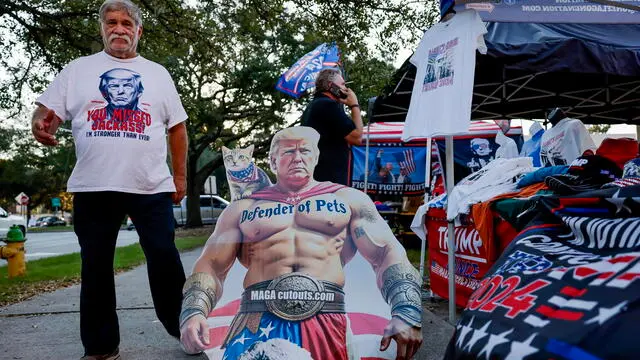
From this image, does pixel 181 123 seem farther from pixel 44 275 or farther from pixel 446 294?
pixel 44 275

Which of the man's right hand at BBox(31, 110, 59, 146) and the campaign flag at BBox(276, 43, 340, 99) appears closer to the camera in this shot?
the man's right hand at BBox(31, 110, 59, 146)

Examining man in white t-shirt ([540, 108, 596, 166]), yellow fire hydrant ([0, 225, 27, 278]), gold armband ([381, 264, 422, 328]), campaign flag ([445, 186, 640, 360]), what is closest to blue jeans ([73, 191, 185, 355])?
gold armband ([381, 264, 422, 328])

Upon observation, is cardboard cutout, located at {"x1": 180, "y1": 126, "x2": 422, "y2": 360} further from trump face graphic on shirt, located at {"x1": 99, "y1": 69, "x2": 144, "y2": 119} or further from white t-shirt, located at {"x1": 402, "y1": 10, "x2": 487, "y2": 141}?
white t-shirt, located at {"x1": 402, "y1": 10, "x2": 487, "y2": 141}

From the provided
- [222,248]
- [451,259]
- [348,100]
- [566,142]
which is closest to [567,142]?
[566,142]

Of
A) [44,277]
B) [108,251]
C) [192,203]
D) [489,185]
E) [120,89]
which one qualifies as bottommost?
[44,277]

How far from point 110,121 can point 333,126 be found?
123cm

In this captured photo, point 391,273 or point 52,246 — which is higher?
point 391,273

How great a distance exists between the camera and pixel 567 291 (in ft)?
4.89

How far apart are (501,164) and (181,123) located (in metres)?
2.71

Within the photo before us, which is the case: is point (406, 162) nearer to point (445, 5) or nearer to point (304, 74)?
point (304, 74)

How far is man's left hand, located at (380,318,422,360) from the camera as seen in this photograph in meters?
2.31

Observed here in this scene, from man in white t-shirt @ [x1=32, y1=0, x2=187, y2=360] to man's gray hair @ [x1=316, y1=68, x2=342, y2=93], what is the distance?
879mm

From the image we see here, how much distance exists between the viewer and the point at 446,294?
5137 millimetres

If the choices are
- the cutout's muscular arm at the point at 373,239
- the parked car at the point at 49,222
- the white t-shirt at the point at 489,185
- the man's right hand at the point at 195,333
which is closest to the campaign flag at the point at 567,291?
the cutout's muscular arm at the point at 373,239
